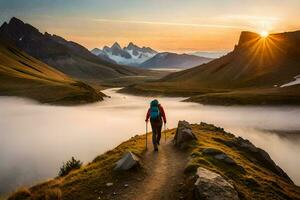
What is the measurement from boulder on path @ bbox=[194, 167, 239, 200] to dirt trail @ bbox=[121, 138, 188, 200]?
1.36m

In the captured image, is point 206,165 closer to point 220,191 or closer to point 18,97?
point 220,191

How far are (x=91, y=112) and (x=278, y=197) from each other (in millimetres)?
100905

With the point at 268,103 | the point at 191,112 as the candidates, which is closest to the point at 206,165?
the point at 191,112

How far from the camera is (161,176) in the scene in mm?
22188

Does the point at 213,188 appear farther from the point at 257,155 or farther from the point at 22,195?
the point at 257,155

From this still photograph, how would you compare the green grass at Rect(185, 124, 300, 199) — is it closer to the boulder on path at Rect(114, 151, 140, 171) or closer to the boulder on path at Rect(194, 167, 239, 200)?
the boulder on path at Rect(194, 167, 239, 200)

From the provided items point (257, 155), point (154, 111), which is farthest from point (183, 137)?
point (257, 155)

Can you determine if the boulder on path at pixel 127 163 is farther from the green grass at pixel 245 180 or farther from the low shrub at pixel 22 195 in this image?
the low shrub at pixel 22 195

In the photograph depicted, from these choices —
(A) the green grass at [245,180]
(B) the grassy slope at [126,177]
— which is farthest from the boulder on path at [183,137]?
(B) the grassy slope at [126,177]

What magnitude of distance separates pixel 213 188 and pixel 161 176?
411 cm

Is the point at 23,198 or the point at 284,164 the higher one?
the point at 23,198

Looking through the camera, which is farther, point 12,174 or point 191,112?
point 191,112

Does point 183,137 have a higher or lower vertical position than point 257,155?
higher

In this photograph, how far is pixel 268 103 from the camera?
123 metres
